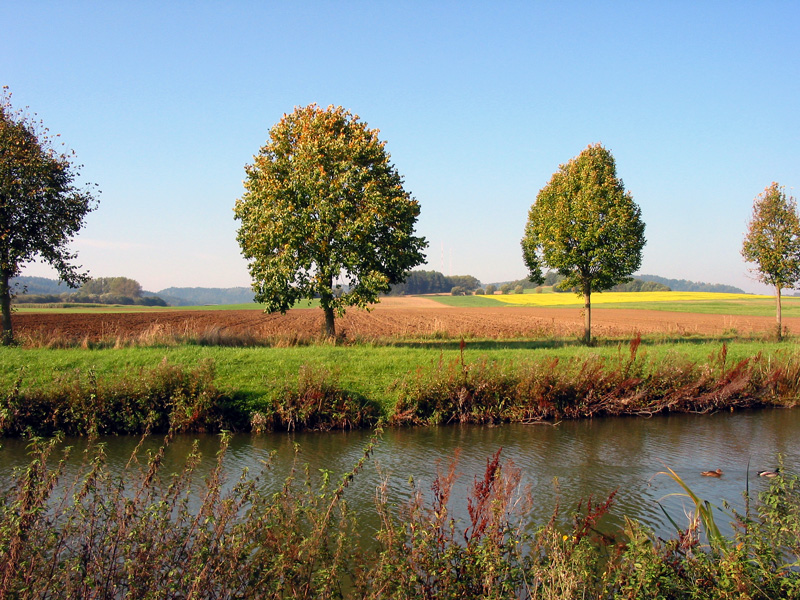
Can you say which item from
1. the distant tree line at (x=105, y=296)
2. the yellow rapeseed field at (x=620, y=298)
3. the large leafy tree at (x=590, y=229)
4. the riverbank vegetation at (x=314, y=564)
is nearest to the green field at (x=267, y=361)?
the large leafy tree at (x=590, y=229)

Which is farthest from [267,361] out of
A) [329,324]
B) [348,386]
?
[329,324]

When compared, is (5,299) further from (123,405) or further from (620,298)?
(620,298)

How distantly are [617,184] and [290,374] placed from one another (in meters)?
18.4

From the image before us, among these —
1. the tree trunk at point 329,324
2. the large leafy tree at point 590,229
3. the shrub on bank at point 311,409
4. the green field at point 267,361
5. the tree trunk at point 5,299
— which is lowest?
the shrub on bank at point 311,409

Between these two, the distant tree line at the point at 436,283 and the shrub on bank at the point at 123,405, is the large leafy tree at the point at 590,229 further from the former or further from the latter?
the distant tree line at the point at 436,283

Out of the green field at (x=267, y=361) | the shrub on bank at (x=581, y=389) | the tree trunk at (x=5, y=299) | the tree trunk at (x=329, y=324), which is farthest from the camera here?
the tree trunk at (x=329, y=324)

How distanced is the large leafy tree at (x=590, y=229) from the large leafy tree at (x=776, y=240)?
23.6 ft

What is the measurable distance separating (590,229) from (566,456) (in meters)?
16.1

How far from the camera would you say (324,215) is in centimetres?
2280

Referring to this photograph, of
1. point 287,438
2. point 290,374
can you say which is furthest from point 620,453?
point 290,374

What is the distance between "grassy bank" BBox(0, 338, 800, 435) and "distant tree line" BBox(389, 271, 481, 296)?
122 m

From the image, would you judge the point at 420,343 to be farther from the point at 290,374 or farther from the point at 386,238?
the point at 290,374

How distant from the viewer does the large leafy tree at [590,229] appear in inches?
1097

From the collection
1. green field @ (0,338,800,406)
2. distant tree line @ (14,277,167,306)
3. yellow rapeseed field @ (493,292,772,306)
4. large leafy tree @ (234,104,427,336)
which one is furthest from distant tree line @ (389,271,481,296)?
green field @ (0,338,800,406)
